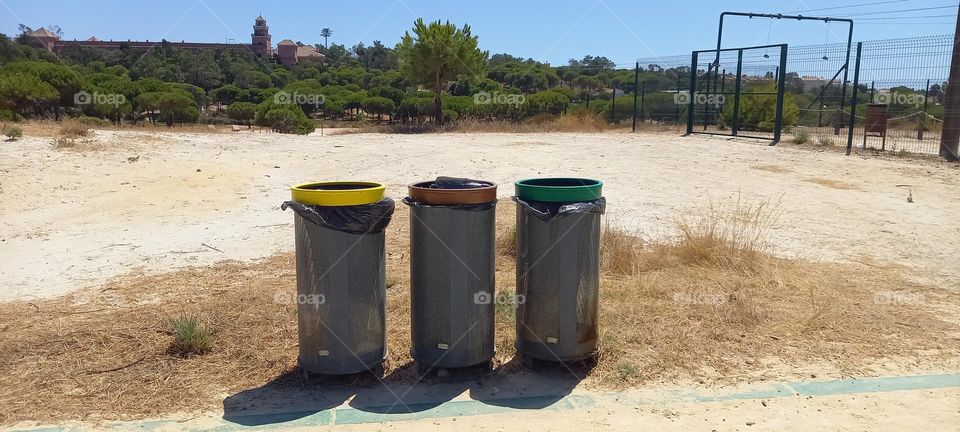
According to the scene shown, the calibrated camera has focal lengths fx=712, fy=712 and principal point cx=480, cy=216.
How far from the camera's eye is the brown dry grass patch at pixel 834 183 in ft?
37.0

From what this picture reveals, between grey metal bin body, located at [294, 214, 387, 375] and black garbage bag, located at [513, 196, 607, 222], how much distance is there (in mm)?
878

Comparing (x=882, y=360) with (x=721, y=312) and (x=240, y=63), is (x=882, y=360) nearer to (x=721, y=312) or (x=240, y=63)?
(x=721, y=312)

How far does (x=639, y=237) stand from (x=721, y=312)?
2.54 metres

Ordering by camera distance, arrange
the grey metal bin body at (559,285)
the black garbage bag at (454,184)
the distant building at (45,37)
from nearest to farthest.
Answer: the grey metal bin body at (559,285) → the black garbage bag at (454,184) → the distant building at (45,37)

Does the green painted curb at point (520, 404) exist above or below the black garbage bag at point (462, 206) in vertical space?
below

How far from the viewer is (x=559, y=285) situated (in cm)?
412

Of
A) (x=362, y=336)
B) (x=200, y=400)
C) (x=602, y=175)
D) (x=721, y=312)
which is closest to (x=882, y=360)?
(x=721, y=312)

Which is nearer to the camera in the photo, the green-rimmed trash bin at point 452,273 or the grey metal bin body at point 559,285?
the green-rimmed trash bin at point 452,273

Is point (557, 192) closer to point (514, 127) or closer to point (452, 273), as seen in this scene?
point (452, 273)

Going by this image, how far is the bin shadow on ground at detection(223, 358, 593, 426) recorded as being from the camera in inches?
148

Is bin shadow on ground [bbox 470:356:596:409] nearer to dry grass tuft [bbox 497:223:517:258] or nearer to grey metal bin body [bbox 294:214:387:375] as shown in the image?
grey metal bin body [bbox 294:214:387:375]

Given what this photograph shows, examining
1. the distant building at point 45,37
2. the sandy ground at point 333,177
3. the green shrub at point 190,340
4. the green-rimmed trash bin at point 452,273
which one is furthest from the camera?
the distant building at point 45,37

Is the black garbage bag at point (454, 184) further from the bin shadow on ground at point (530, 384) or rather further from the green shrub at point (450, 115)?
the green shrub at point (450, 115)

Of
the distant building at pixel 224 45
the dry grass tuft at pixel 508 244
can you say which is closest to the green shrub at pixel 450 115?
the dry grass tuft at pixel 508 244
